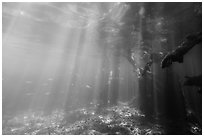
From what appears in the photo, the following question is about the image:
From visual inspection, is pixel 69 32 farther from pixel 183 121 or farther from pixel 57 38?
pixel 183 121

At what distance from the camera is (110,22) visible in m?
18.5

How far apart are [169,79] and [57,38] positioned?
1572cm

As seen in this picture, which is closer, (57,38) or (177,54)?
(177,54)

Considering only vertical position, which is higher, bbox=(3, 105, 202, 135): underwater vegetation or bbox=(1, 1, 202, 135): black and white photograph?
bbox=(1, 1, 202, 135): black and white photograph

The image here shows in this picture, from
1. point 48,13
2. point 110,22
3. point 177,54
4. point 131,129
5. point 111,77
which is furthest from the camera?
point 111,77

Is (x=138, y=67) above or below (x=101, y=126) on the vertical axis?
above

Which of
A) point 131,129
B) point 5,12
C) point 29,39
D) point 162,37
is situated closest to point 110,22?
point 162,37

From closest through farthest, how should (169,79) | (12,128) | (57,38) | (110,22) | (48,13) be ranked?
(12,128)
(169,79)
(48,13)
(110,22)
(57,38)

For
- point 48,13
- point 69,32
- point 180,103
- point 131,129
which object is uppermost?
point 69,32

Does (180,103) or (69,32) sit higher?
(69,32)

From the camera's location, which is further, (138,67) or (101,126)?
(138,67)

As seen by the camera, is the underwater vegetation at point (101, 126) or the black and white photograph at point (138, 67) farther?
the black and white photograph at point (138, 67)

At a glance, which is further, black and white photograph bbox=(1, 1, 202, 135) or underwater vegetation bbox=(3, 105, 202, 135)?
black and white photograph bbox=(1, 1, 202, 135)

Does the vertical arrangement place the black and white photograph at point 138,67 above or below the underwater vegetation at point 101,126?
above
